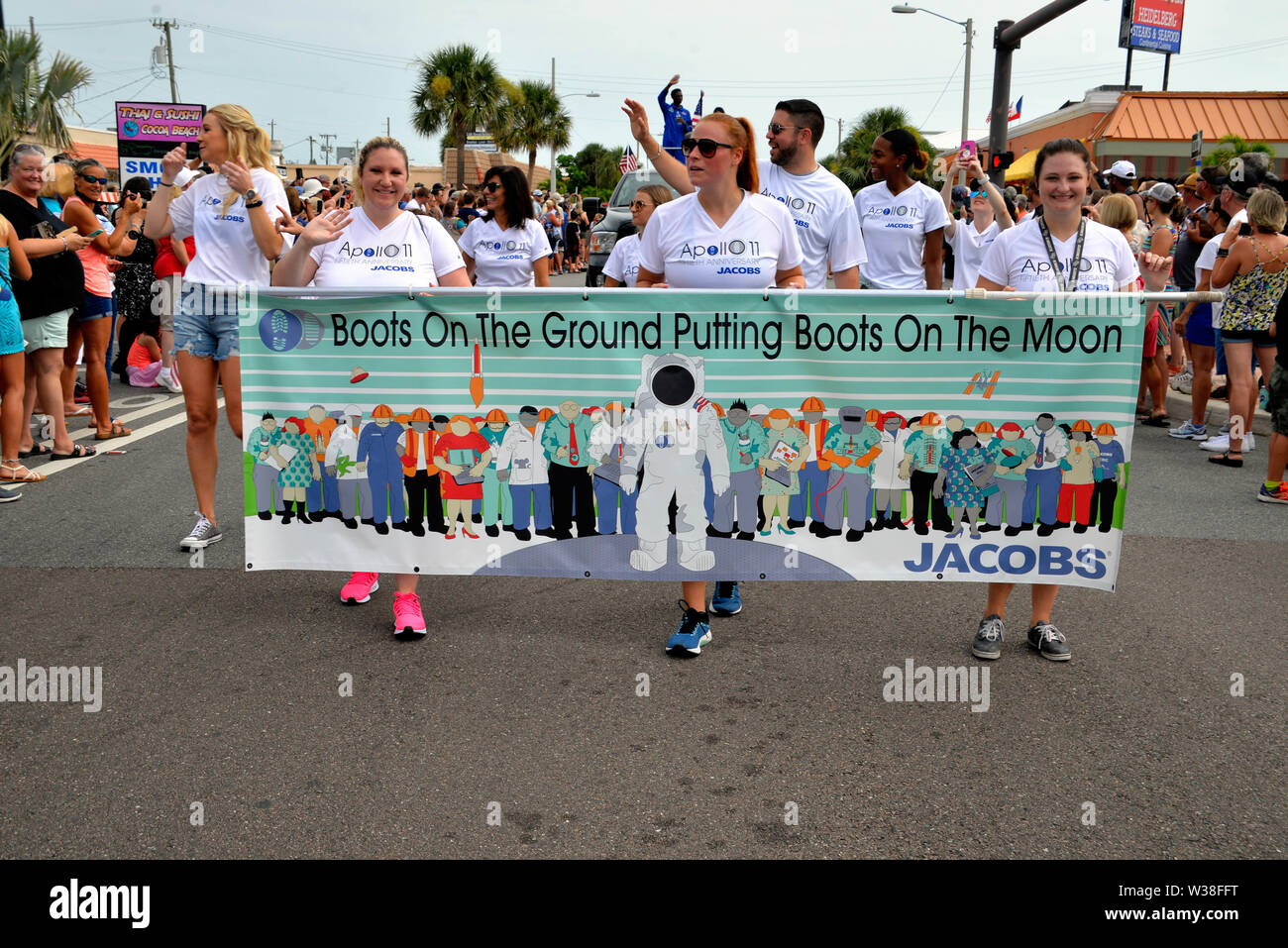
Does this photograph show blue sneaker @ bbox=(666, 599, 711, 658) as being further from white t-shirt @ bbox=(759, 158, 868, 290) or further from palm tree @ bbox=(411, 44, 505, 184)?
palm tree @ bbox=(411, 44, 505, 184)

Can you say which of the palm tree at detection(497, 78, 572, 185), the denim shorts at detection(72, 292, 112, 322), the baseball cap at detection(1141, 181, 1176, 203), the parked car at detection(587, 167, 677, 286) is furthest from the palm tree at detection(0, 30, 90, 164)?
the palm tree at detection(497, 78, 572, 185)

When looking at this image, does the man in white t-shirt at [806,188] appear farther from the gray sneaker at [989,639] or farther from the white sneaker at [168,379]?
the white sneaker at [168,379]

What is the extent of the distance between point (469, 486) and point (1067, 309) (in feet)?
7.95

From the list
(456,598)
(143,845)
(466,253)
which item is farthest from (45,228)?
(143,845)

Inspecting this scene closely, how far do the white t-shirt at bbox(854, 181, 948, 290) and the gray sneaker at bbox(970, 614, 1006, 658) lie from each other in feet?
8.70

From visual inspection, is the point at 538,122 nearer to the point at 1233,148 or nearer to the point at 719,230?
the point at 1233,148

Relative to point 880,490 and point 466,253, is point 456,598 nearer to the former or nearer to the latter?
point 880,490

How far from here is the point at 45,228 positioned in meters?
8.09

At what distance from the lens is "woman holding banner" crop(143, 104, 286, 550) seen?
559 centimetres

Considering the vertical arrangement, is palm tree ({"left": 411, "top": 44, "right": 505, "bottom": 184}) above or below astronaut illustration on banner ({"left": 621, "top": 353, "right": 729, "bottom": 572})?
above

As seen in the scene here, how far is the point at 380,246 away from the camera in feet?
16.1

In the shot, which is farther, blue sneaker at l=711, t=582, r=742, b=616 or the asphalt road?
blue sneaker at l=711, t=582, r=742, b=616

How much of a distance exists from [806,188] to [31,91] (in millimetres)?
26741

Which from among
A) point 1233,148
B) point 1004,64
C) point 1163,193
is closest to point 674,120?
point 1163,193
